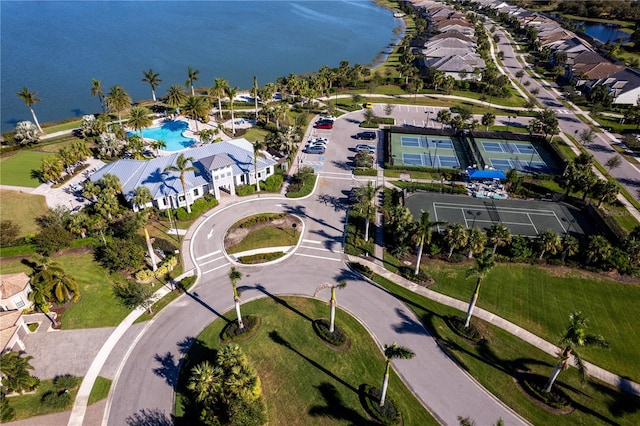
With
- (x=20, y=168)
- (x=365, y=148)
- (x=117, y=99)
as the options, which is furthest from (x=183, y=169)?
(x=117, y=99)

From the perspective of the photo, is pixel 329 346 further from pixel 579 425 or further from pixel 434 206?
pixel 434 206

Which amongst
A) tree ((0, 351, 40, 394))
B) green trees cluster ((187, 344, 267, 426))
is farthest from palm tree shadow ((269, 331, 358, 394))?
tree ((0, 351, 40, 394))

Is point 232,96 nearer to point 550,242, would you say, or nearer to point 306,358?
point 306,358

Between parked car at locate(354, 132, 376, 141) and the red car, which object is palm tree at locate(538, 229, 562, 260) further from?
the red car

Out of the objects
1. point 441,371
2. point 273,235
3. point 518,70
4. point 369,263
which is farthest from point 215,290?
point 518,70

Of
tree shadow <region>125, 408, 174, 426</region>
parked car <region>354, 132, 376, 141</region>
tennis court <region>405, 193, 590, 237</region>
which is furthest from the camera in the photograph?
parked car <region>354, 132, 376, 141</region>
